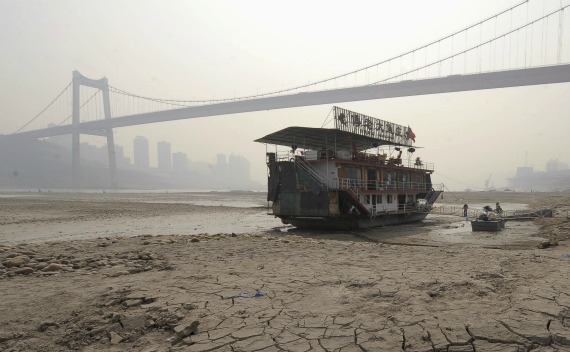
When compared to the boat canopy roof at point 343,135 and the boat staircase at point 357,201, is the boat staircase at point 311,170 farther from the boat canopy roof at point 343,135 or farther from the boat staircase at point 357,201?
the boat canopy roof at point 343,135

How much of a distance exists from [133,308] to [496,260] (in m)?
8.54

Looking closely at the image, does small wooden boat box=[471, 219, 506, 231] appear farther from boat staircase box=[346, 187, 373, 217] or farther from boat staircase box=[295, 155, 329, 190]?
boat staircase box=[295, 155, 329, 190]

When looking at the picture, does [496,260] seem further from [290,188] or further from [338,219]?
[290,188]

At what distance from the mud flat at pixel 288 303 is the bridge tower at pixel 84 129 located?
98.5 metres

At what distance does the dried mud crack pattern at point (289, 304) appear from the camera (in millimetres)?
4461

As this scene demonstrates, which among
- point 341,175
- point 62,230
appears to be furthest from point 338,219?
point 62,230

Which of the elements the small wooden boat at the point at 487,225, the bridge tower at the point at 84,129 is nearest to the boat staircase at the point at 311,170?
the small wooden boat at the point at 487,225

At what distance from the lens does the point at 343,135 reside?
23.1 meters

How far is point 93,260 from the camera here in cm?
973

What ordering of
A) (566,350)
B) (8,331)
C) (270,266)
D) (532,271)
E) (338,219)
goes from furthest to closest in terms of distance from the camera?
(338,219) < (270,266) < (532,271) < (8,331) < (566,350)

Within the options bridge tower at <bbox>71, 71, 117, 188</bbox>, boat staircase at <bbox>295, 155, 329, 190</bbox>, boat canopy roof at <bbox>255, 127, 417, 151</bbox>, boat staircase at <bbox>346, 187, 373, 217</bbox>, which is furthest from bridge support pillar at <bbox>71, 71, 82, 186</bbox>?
boat staircase at <bbox>346, 187, 373, 217</bbox>

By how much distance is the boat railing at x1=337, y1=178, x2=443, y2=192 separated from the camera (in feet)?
70.4

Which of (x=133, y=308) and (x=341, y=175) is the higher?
(x=341, y=175)

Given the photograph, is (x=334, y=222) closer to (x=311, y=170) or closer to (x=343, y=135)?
(x=311, y=170)
